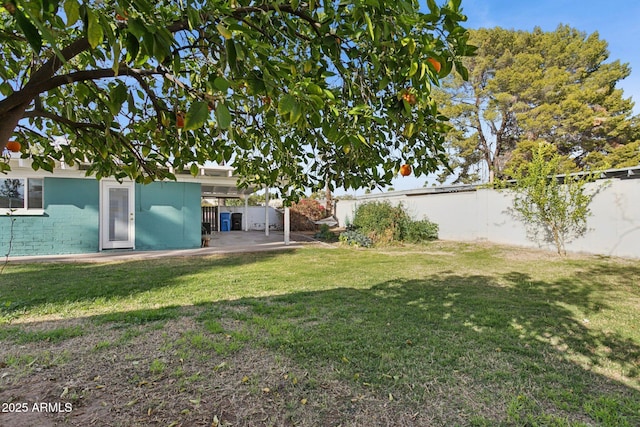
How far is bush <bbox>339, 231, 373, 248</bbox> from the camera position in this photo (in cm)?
1166

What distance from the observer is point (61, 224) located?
9.33 m

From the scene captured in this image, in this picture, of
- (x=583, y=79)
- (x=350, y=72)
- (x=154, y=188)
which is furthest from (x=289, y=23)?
(x=583, y=79)

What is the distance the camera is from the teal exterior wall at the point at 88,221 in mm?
9023

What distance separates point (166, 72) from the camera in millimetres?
1800

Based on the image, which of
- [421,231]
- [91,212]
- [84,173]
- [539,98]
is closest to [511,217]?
[421,231]

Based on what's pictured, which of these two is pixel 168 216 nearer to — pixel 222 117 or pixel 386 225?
pixel 386 225

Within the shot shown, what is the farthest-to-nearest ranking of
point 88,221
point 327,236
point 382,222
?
point 327,236 < point 382,222 < point 88,221

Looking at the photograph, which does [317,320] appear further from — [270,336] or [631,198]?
[631,198]

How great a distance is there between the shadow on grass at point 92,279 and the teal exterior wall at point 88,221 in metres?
1.84

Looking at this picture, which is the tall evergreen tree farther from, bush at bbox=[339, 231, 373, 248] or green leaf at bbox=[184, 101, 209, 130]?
green leaf at bbox=[184, 101, 209, 130]

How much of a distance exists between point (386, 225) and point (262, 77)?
11533 millimetres

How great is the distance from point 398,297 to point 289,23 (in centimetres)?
423

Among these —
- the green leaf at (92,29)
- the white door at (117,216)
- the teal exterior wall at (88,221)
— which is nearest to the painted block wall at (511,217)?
the teal exterior wall at (88,221)

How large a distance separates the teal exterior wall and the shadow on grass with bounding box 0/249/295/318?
6.05 feet
